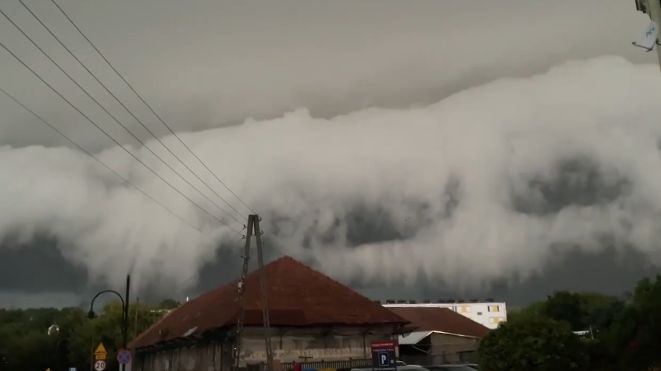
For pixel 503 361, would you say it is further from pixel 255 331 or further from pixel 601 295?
pixel 601 295

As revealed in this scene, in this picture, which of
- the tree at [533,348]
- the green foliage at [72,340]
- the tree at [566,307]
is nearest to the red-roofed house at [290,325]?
the tree at [533,348]

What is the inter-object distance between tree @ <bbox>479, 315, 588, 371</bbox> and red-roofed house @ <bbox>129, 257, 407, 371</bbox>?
66.3ft

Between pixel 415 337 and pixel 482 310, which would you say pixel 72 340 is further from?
pixel 482 310

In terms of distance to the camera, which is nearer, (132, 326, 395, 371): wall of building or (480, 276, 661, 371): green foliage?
(480, 276, 661, 371): green foliage

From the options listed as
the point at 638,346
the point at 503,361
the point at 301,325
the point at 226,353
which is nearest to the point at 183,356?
the point at 226,353

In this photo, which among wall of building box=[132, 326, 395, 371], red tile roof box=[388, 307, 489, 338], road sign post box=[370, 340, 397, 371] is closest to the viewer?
road sign post box=[370, 340, 397, 371]

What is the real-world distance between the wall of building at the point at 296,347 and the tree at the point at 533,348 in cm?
2094

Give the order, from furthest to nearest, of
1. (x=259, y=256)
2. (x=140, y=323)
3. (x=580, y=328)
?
(x=580, y=328)
(x=140, y=323)
(x=259, y=256)

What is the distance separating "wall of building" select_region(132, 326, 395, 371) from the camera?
38.8 metres

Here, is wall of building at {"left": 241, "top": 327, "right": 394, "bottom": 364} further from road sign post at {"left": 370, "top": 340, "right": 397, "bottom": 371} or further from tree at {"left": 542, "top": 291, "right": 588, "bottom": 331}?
tree at {"left": 542, "top": 291, "right": 588, "bottom": 331}

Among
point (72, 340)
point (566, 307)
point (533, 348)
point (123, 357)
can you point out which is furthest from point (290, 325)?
point (566, 307)

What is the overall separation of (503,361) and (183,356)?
107 feet

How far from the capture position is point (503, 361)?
2002cm

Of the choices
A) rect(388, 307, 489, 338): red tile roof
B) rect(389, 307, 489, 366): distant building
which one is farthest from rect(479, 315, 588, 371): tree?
rect(388, 307, 489, 338): red tile roof
